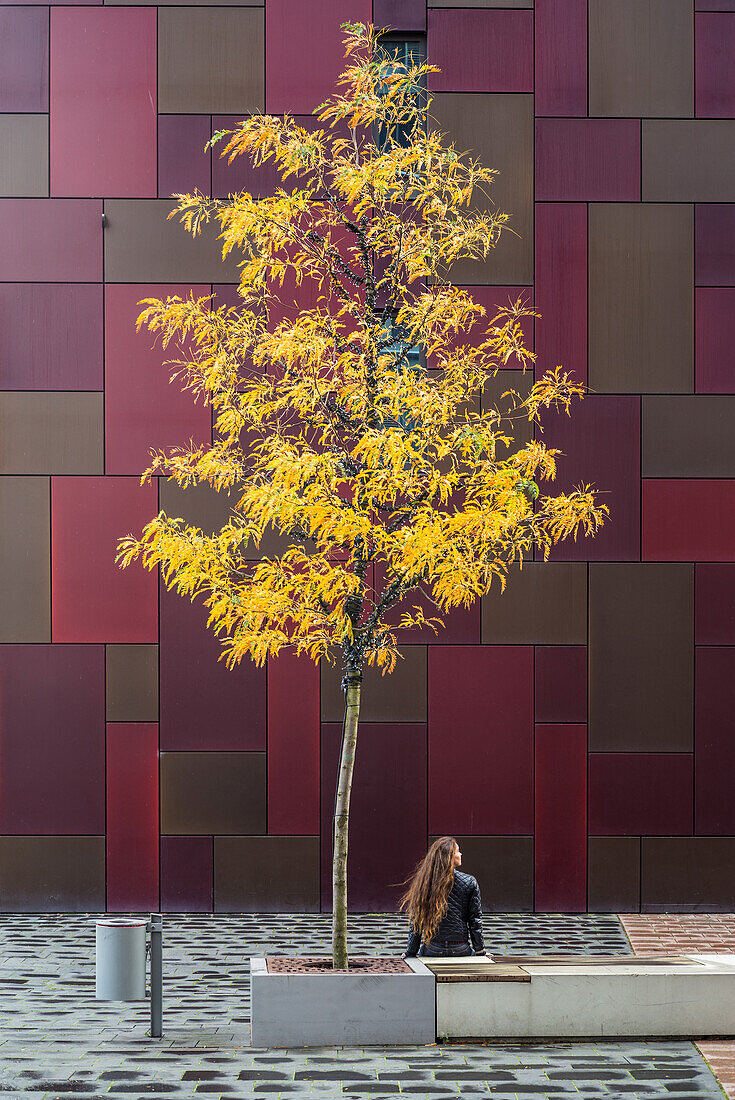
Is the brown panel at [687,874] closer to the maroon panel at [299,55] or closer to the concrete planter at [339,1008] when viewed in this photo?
the concrete planter at [339,1008]

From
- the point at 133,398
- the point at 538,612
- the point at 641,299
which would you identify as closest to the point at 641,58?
the point at 641,299

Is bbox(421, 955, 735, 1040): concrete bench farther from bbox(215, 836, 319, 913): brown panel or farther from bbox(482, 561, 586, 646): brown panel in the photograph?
bbox(482, 561, 586, 646): brown panel

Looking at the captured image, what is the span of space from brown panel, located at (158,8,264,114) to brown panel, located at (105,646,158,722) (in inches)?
243

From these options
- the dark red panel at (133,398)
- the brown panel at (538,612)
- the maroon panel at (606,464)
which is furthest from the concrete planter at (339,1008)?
the dark red panel at (133,398)

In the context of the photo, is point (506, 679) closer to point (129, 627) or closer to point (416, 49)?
point (129, 627)

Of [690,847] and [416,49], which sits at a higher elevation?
[416,49]

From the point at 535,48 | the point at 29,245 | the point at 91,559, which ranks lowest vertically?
Result: the point at 91,559

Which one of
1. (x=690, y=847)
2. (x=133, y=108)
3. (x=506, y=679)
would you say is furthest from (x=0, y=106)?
(x=690, y=847)

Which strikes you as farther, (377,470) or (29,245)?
(29,245)

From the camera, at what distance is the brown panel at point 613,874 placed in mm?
12383

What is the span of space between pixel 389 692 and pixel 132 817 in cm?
316

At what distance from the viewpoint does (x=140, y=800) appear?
1239 cm

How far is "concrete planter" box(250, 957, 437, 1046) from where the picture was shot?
24.2 ft

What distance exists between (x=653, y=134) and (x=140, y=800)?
9.48 metres
